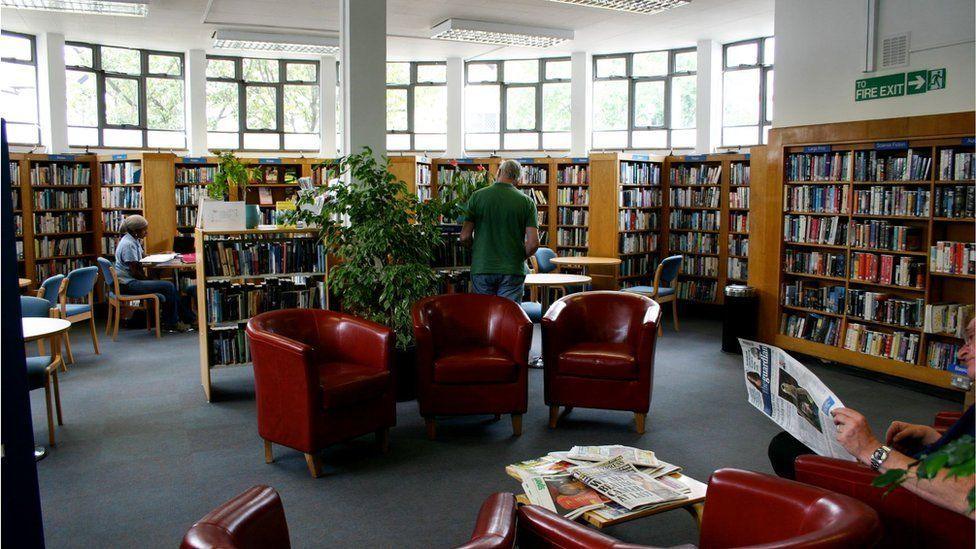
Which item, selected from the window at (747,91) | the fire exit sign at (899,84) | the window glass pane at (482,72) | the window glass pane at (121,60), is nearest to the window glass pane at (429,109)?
the window glass pane at (482,72)

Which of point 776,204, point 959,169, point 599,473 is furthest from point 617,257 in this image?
point 599,473

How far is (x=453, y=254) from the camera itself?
21.8 ft

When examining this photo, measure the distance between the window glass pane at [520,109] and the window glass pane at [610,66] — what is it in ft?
3.96

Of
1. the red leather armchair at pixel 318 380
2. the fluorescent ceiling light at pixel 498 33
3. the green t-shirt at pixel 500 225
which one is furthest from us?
the fluorescent ceiling light at pixel 498 33

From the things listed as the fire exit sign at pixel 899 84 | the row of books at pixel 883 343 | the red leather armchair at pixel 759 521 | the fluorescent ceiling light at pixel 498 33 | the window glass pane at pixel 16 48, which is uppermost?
the fluorescent ceiling light at pixel 498 33

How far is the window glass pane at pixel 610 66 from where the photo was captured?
41.0 feet

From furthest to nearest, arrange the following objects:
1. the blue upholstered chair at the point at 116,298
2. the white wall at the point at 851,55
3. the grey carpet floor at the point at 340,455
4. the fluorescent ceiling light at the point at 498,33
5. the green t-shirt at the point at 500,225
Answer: the fluorescent ceiling light at the point at 498,33 < the blue upholstered chair at the point at 116,298 < the white wall at the point at 851,55 < the green t-shirt at the point at 500,225 < the grey carpet floor at the point at 340,455

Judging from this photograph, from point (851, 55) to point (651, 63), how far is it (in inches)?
219

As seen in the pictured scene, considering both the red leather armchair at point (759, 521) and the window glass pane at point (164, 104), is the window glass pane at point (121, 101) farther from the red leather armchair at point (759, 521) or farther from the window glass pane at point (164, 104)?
the red leather armchair at point (759, 521)

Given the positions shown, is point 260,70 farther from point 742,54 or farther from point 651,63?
point 742,54

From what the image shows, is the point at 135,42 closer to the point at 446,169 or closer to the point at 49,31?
the point at 49,31

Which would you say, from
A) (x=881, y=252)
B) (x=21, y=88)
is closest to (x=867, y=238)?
(x=881, y=252)

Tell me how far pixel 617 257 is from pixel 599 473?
7617 mm

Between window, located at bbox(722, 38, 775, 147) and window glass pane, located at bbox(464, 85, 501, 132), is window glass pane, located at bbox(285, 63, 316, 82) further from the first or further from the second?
window, located at bbox(722, 38, 775, 147)
